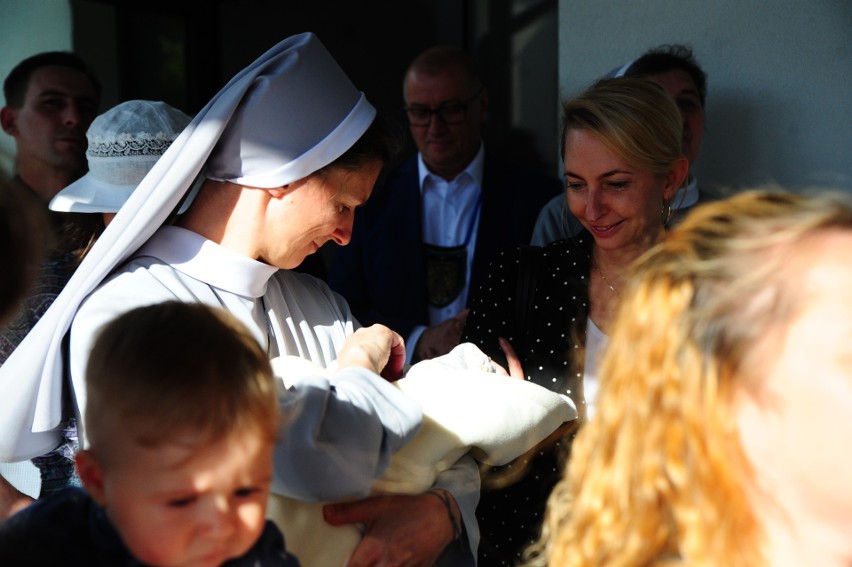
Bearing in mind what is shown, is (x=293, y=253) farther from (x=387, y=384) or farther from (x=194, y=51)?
(x=194, y=51)

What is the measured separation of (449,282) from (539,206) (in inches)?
21.3

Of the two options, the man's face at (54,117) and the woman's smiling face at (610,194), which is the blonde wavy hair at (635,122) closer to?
the woman's smiling face at (610,194)

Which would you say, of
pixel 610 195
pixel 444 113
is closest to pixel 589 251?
pixel 610 195

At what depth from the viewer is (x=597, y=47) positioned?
15.1 feet

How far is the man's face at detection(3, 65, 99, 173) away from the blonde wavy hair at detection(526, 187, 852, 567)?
3.28 metres

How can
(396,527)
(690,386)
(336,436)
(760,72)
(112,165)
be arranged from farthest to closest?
Answer: (760,72) → (112,165) → (396,527) → (336,436) → (690,386)

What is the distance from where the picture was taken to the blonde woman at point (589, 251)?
2.93m

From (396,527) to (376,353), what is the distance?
1.21 ft

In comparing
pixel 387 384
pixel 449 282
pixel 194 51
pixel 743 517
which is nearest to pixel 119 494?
pixel 387 384

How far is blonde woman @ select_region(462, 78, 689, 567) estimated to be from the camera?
2.93m

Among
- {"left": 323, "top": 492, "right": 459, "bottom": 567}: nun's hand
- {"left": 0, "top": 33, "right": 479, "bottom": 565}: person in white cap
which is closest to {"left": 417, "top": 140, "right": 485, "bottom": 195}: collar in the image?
{"left": 0, "top": 33, "right": 479, "bottom": 565}: person in white cap

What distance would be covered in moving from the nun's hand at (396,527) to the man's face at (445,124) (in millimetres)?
2761

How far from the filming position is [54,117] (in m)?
4.33

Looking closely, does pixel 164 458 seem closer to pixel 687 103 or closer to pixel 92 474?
pixel 92 474
